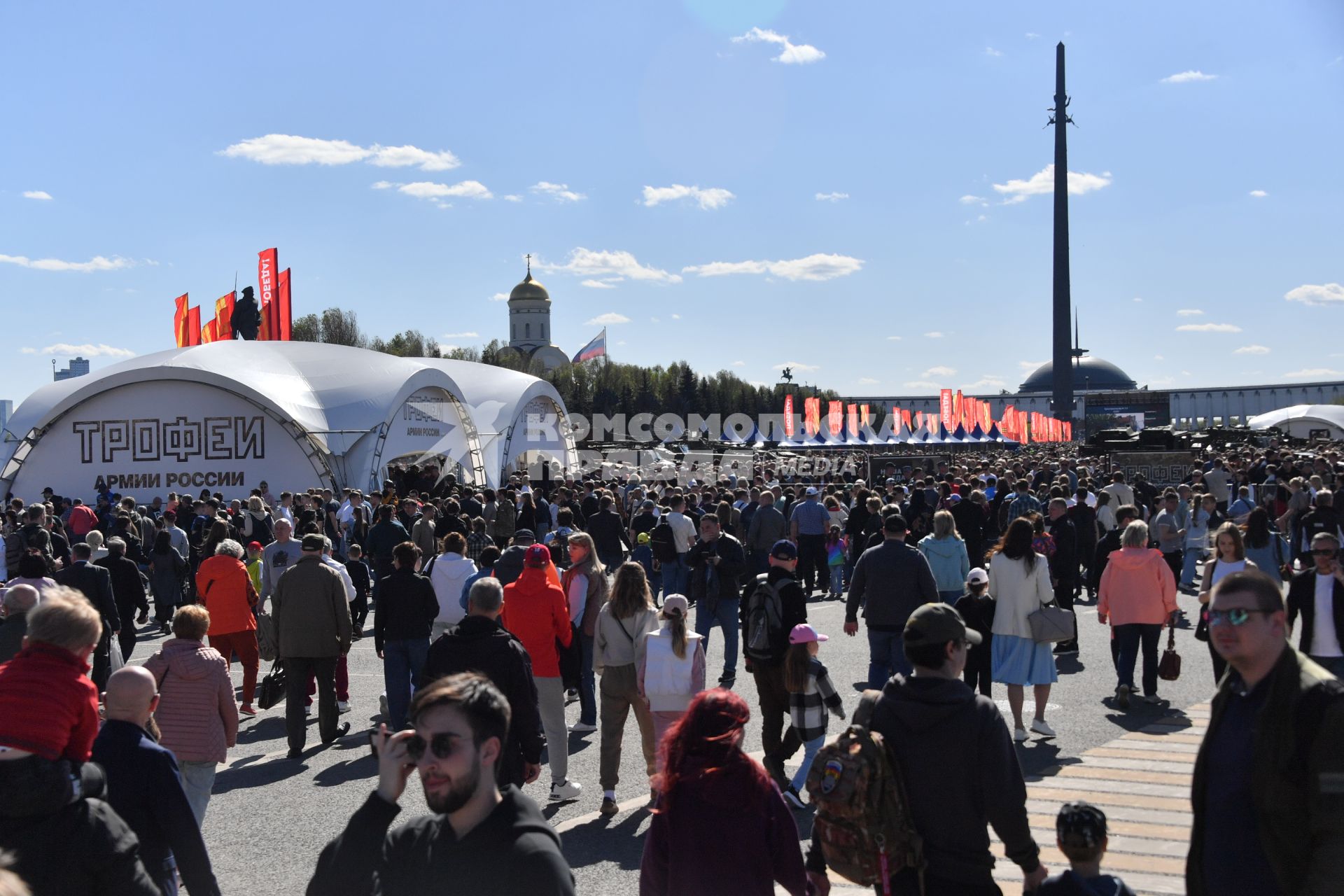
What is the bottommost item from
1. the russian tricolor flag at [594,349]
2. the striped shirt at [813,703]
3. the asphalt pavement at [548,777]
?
the asphalt pavement at [548,777]

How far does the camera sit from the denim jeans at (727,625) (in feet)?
36.3

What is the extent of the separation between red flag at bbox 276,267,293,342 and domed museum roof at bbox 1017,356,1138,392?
147174 millimetres

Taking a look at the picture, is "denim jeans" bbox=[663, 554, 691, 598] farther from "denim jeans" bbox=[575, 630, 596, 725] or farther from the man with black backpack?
the man with black backpack

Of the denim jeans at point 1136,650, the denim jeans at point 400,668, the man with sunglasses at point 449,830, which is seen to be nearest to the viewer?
the man with sunglasses at point 449,830

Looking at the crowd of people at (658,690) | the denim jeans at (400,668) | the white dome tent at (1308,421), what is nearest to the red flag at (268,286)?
the crowd of people at (658,690)

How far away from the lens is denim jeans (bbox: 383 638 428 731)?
888cm

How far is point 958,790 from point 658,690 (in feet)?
10.5

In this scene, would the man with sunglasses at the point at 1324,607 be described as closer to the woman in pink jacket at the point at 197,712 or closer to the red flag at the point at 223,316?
the woman in pink jacket at the point at 197,712

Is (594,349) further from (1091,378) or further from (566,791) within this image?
(1091,378)

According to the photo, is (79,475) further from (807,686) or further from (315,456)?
(807,686)

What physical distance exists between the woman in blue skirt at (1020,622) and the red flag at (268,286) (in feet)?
152

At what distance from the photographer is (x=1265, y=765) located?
3.10 meters

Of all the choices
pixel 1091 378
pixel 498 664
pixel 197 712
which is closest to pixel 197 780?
pixel 197 712

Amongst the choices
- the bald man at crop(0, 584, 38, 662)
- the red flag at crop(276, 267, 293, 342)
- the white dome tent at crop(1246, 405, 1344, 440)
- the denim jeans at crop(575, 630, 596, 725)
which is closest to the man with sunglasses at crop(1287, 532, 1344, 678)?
the denim jeans at crop(575, 630, 596, 725)
